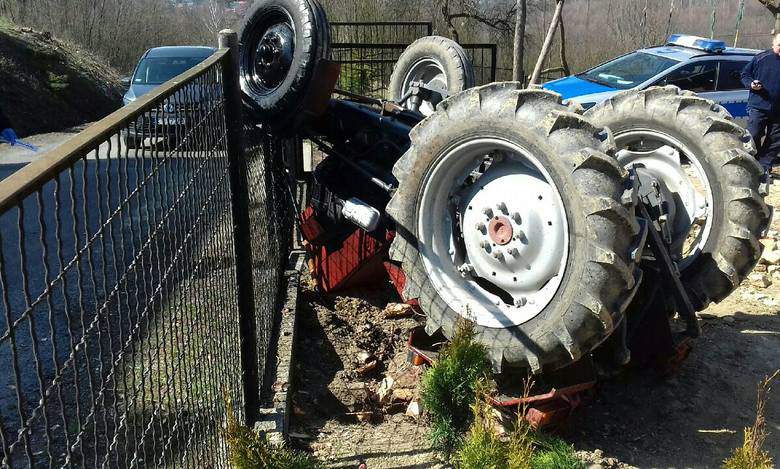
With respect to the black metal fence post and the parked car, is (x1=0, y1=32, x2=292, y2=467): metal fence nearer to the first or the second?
the black metal fence post

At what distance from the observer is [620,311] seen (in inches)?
132

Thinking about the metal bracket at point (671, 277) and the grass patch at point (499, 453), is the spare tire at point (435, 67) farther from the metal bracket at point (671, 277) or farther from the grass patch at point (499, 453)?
the grass patch at point (499, 453)

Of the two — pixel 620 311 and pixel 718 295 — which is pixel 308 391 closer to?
pixel 620 311

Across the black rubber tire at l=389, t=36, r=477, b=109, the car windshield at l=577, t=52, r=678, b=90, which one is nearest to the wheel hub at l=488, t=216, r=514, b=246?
the black rubber tire at l=389, t=36, r=477, b=109

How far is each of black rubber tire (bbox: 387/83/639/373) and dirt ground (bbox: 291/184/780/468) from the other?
0.69 metres

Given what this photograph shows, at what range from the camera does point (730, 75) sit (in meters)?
11.6

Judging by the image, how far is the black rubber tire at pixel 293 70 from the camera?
470 centimetres

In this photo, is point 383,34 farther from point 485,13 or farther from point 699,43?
point 699,43

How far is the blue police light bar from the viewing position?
1157 cm

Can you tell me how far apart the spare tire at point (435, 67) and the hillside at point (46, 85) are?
10622mm

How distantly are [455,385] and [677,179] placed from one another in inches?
85.1

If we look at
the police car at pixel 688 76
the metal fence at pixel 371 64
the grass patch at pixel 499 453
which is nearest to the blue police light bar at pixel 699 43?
the police car at pixel 688 76

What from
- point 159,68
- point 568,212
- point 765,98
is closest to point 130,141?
point 568,212

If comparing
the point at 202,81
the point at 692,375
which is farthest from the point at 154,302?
the point at 692,375
